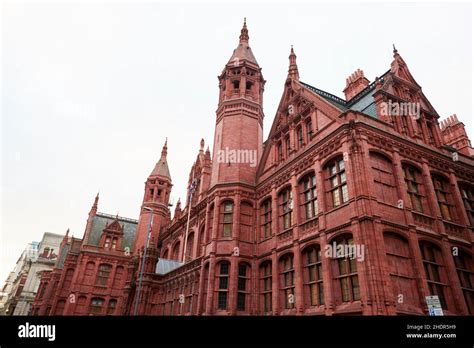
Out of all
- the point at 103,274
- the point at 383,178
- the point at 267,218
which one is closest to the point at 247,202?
the point at 267,218

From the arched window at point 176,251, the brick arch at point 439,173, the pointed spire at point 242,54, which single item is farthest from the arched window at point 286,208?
the arched window at point 176,251

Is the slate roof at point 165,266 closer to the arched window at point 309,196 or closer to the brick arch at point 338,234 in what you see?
the arched window at point 309,196

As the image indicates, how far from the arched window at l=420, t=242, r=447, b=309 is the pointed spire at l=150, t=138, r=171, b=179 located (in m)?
45.2

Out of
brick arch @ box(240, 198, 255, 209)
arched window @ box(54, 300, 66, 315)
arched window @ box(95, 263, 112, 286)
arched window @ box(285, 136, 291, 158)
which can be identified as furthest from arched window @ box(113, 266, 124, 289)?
arched window @ box(285, 136, 291, 158)

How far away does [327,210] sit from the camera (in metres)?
18.4

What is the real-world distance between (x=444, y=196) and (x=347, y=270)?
9.57 metres

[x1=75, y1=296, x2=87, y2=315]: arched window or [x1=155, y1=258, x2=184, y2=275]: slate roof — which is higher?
[x1=155, y1=258, x2=184, y2=275]: slate roof

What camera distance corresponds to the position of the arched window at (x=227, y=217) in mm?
25388

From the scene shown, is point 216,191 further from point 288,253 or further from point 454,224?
point 454,224

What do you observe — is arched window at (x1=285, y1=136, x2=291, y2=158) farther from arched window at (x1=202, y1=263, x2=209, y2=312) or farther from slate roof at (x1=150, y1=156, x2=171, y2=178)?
slate roof at (x1=150, y1=156, x2=171, y2=178)

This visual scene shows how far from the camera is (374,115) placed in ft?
67.6

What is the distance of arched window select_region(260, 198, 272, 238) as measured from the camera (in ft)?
79.7

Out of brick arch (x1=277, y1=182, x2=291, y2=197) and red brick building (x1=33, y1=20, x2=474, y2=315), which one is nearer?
red brick building (x1=33, y1=20, x2=474, y2=315)
